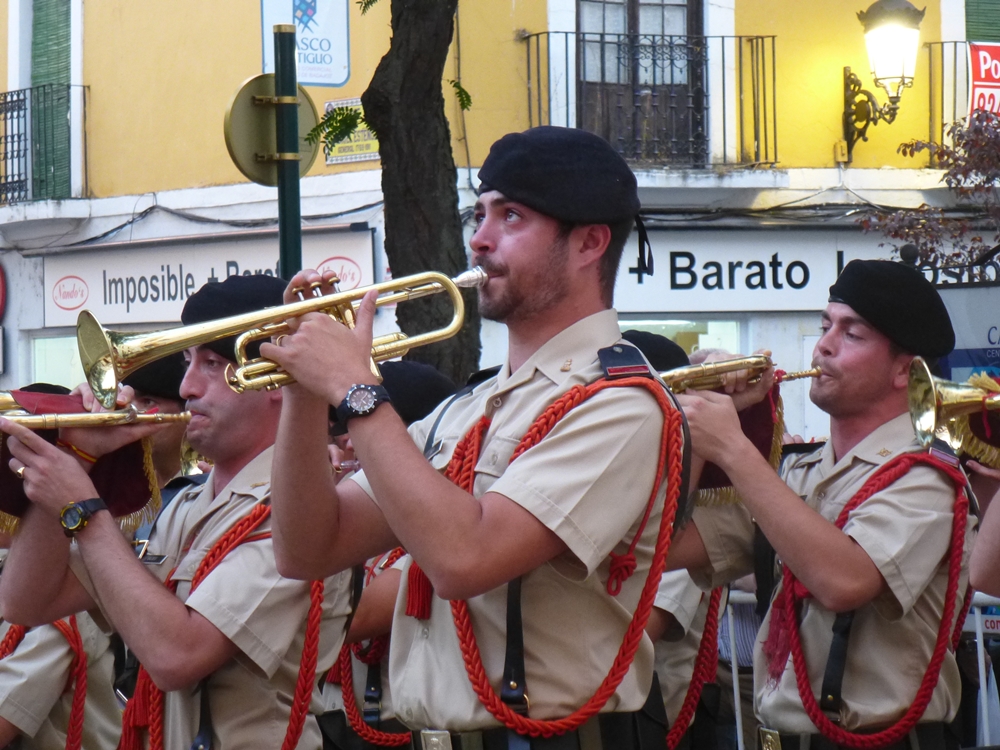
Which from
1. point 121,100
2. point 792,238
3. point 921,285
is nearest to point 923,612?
point 921,285

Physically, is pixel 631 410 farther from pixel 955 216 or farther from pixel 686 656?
pixel 955 216

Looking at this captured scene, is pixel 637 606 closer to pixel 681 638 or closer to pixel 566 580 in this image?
pixel 566 580

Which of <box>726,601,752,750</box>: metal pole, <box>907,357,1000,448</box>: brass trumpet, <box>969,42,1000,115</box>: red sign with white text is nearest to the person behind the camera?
<box>907,357,1000,448</box>: brass trumpet

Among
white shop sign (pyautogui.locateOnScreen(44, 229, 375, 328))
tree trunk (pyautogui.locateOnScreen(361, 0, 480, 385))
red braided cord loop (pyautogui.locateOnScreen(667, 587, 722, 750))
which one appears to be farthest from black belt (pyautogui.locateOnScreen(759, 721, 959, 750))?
white shop sign (pyautogui.locateOnScreen(44, 229, 375, 328))

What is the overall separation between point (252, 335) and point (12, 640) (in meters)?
1.50

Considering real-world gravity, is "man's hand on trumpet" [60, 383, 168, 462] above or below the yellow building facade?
below

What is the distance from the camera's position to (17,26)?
14.6 meters

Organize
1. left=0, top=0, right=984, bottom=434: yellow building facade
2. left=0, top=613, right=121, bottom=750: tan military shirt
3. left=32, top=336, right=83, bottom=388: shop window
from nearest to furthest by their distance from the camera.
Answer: left=0, top=613, right=121, bottom=750: tan military shirt < left=0, top=0, right=984, bottom=434: yellow building facade < left=32, top=336, right=83, bottom=388: shop window

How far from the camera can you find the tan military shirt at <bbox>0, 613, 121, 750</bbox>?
3.62m

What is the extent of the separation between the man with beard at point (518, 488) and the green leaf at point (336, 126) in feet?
10.2

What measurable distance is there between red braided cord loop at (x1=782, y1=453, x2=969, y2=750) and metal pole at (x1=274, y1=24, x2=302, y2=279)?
8.59 ft

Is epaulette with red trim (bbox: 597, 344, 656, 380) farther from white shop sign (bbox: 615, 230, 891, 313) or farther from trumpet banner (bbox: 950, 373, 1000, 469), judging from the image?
white shop sign (bbox: 615, 230, 891, 313)

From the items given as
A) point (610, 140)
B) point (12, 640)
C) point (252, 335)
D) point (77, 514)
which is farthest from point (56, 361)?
point (252, 335)

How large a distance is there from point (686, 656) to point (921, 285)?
129 centimetres
